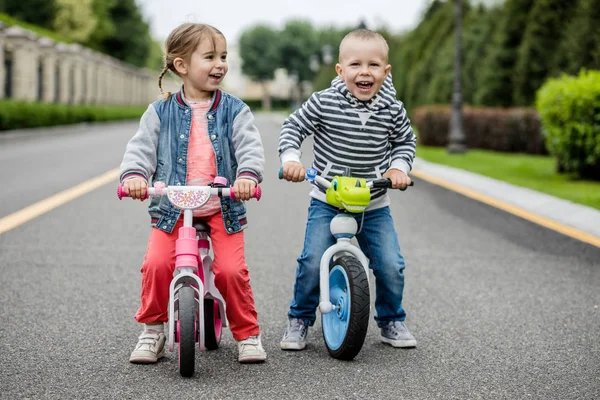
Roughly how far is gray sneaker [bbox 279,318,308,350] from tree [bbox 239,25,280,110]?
112 metres

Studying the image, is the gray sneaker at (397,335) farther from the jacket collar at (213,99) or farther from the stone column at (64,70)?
the stone column at (64,70)

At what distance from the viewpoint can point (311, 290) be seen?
4160 millimetres

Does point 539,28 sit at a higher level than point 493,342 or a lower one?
higher

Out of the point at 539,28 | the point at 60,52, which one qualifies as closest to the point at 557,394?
the point at 539,28

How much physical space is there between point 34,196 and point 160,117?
23.0 ft

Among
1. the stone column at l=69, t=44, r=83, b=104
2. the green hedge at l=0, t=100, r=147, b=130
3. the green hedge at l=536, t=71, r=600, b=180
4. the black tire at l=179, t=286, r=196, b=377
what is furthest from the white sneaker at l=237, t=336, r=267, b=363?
the stone column at l=69, t=44, r=83, b=104

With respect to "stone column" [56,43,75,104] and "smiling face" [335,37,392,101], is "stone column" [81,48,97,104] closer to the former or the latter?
"stone column" [56,43,75,104]

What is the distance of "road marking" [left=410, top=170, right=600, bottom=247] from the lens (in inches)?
305

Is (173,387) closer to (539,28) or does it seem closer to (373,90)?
(373,90)

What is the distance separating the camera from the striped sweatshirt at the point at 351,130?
158 inches

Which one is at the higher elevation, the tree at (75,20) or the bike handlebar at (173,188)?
the tree at (75,20)

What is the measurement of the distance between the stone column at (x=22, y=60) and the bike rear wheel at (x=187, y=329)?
33.2 m

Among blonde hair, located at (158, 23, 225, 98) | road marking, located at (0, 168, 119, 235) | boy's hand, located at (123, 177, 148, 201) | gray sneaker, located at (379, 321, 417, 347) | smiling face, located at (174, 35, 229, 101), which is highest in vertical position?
blonde hair, located at (158, 23, 225, 98)

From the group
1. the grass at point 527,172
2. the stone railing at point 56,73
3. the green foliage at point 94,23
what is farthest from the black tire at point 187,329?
the green foliage at point 94,23
